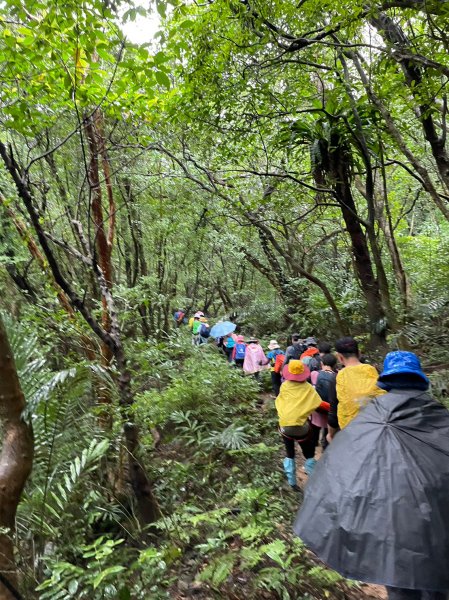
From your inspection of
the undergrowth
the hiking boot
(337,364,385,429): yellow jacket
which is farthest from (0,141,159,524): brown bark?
(337,364,385,429): yellow jacket

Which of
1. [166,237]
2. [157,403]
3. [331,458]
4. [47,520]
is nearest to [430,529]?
[331,458]

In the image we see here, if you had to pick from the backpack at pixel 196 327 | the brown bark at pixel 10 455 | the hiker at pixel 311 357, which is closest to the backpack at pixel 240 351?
the hiker at pixel 311 357

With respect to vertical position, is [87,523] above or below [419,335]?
below

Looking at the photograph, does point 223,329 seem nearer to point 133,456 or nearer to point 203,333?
point 203,333

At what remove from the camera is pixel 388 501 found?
73.7 inches

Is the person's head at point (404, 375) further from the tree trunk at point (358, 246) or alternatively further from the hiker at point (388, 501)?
the tree trunk at point (358, 246)

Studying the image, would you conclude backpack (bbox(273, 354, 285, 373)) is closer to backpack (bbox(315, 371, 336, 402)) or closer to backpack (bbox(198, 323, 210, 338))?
backpack (bbox(315, 371, 336, 402))

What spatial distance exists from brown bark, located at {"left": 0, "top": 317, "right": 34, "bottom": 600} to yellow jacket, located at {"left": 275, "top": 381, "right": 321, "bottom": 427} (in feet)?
9.27

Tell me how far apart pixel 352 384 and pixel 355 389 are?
0.16 feet

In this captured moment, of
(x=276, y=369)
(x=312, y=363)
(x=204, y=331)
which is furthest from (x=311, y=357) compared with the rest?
(x=204, y=331)

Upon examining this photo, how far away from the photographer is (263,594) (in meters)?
3.02

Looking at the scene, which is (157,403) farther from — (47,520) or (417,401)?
(417,401)

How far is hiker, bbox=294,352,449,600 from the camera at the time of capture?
5.85 ft

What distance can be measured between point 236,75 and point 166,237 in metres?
6.48
